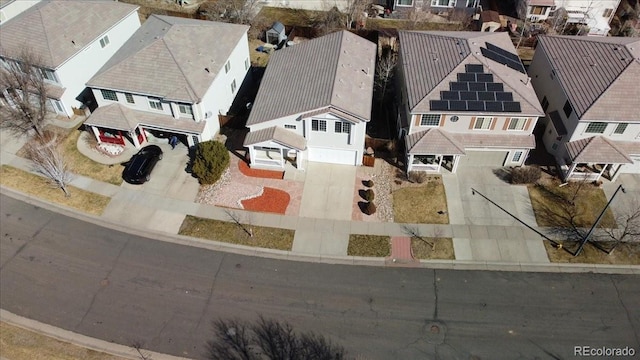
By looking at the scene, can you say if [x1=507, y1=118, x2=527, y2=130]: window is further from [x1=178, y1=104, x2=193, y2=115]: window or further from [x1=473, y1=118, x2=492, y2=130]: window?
[x1=178, y1=104, x2=193, y2=115]: window

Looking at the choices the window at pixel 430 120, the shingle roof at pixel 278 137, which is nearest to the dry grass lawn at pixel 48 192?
the shingle roof at pixel 278 137

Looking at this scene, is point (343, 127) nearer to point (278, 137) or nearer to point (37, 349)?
point (278, 137)

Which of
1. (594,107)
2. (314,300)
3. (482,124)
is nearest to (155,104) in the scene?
(314,300)

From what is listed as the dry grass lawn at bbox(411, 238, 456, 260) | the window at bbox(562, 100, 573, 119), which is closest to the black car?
the dry grass lawn at bbox(411, 238, 456, 260)

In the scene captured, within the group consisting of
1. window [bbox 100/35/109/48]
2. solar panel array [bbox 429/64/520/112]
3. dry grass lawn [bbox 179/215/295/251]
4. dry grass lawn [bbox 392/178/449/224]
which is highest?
A: solar panel array [bbox 429/64/520/112]

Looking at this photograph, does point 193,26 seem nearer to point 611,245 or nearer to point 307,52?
point 307,52

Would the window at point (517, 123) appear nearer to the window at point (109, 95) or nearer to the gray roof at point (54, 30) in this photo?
the window at point (109, 95)
